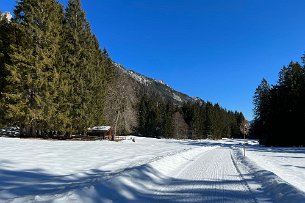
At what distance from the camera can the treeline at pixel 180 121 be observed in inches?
4414

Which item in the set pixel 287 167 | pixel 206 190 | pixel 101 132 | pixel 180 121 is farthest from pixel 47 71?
pixel 180 121

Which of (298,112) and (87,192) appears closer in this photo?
(87,192)

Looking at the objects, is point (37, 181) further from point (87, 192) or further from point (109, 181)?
point (87, 192)

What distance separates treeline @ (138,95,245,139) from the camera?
112 metres

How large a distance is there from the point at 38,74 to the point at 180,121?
300 ft

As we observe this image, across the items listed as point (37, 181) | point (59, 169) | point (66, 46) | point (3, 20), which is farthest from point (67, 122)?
point (37, 181)

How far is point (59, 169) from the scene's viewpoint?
13.3m

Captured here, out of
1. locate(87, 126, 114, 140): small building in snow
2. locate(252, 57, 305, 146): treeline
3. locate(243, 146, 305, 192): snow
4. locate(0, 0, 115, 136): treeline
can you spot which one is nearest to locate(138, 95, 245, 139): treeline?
locate(252, 57, 305, 146): treeline

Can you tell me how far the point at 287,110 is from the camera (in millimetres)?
61281

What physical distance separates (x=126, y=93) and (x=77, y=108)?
75.1ft

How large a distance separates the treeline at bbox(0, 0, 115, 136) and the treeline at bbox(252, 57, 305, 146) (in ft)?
123

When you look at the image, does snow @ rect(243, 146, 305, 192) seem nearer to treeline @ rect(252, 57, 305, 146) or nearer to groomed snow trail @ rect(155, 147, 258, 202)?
groomed snow trail @ rect(155, 147, 258, 202)

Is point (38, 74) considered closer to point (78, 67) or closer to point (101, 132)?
point (78, 67)

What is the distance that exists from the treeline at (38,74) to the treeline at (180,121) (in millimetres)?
69786
